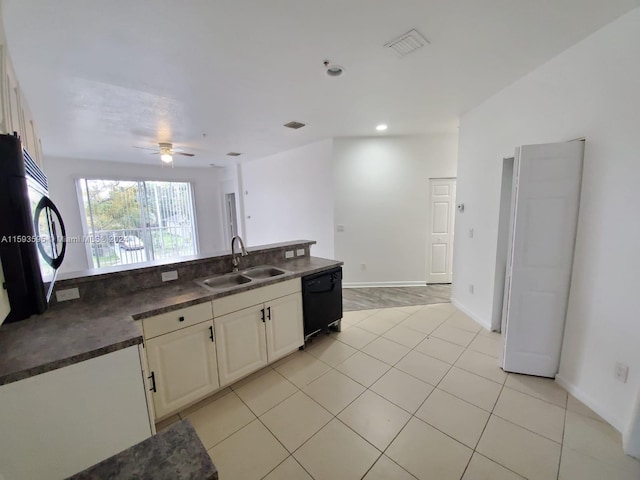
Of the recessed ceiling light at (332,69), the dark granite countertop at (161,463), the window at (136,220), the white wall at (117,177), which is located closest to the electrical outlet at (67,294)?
the dark granite countertop at (161,463)

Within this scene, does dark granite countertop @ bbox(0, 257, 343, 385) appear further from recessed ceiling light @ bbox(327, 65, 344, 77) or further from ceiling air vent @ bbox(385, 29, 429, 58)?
ceiling air vent @ bbox(385, 29, 429, 58)

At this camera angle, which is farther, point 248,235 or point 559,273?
point 248,235

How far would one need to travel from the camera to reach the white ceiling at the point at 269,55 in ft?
4.91

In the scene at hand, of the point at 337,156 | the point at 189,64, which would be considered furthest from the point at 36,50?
the point at 337,156

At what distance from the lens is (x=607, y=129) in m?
1.73

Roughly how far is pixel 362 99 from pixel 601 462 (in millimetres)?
3389

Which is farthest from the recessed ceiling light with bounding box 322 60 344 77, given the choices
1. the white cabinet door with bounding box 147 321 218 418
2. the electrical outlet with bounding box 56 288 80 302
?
the electrical outlet with bounding box 56 288 80 302

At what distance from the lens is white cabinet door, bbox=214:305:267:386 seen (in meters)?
2.04

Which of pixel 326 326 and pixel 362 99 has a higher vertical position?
pixel 362 99

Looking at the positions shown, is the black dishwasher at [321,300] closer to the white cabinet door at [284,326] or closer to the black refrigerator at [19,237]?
the white cabinet door at [284,326]

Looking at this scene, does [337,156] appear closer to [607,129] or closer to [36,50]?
[607,129]

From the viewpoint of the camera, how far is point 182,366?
6.00ft

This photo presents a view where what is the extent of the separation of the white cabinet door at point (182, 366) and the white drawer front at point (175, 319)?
0.12 ft

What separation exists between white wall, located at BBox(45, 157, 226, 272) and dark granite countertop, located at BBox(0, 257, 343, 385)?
5.35 meters
